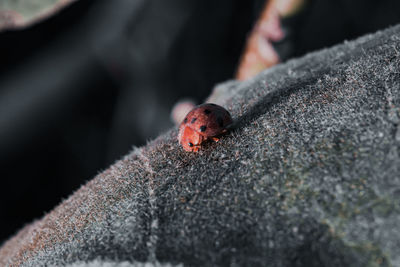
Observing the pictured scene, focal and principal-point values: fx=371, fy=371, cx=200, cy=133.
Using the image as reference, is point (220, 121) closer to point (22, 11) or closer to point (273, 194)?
point (273, 194)

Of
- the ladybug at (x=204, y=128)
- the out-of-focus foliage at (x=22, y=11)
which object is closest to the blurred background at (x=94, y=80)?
the out-of-focus foliage at (x=22, y=11)

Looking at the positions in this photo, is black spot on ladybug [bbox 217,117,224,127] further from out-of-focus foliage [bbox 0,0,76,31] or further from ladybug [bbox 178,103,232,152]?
out-of-focus foliage [bbox 0,0,76,31]

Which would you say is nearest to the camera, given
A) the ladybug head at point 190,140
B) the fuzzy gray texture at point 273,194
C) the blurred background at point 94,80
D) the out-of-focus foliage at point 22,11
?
the fuzzy gray texture at point 273,194

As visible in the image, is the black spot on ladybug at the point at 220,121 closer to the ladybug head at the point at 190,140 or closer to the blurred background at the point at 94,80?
the ladybug head at the point at 190,140

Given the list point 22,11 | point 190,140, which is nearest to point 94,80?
point 22,11

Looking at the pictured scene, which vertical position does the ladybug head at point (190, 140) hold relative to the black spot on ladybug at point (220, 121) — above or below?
below

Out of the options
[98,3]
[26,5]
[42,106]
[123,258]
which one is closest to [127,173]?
[123,258]

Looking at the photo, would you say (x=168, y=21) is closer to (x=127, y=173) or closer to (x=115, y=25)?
(x=115, y=25)
